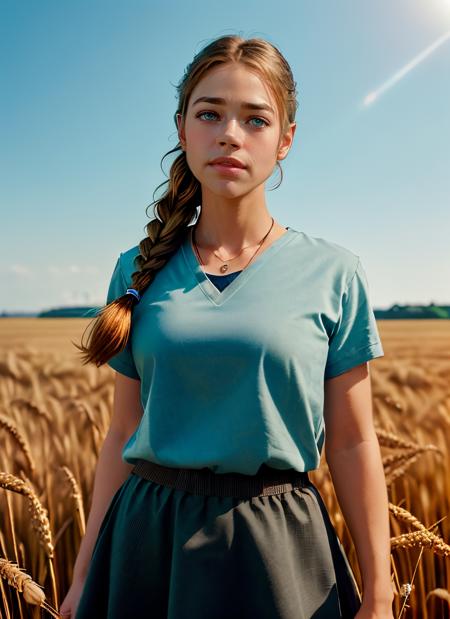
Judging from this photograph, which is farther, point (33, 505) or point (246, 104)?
point (33, 505)

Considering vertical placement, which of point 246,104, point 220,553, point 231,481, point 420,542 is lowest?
point 420,542

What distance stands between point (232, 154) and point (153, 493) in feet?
2.07

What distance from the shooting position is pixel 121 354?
1308 mm

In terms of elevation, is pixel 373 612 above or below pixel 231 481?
below

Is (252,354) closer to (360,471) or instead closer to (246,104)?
(360,471)

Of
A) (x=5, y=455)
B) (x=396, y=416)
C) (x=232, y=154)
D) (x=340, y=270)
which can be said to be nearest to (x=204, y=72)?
(x=232, y=154)

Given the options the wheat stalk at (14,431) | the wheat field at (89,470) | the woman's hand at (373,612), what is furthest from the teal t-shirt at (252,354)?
the wheat stalk at (14,431)

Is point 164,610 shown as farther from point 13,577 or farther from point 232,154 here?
point 232,154

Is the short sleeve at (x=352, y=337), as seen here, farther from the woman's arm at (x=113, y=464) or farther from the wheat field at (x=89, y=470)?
the wheat field at (x=89, y=470)

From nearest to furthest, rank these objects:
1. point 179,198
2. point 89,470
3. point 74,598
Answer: point 74,598 → point 179,198 → point 89,470

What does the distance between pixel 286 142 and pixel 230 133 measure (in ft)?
0.71

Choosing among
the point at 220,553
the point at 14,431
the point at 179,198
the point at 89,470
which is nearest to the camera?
the point at 220,553

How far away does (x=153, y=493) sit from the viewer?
1.15 meters

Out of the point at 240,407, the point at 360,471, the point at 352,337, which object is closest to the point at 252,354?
the point at 240,407
